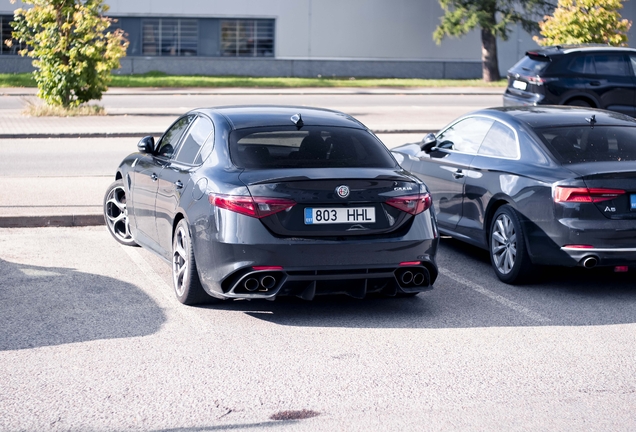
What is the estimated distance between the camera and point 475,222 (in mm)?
8609

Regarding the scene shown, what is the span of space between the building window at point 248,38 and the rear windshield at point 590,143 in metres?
38.0

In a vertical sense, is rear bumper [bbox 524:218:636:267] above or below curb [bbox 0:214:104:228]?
above

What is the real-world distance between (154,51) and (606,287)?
38.6 m

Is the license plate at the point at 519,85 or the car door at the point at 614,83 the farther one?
the license plate at the point at 519,85

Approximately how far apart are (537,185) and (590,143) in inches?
30.3

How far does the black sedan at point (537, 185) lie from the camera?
7.40 m

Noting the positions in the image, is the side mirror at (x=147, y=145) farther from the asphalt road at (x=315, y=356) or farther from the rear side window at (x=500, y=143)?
the rear side window at (x=500, y=143)

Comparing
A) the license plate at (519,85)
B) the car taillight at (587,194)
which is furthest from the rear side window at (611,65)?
the car taillight at (587,194)

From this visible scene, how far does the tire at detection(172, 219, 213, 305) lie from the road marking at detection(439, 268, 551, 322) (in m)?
2.17

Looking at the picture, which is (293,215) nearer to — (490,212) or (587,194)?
(587,194)

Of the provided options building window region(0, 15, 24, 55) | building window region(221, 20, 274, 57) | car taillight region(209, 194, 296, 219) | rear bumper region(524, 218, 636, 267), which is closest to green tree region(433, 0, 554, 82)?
building window region(221, 20, 274, 57)

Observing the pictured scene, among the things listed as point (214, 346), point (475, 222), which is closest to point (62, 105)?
point (475, 222)

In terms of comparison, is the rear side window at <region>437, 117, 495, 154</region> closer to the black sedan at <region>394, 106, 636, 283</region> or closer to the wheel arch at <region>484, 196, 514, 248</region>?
the black sedan at <region>394, 106, 636, 283</region>

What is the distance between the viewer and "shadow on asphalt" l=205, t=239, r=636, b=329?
6770mm
